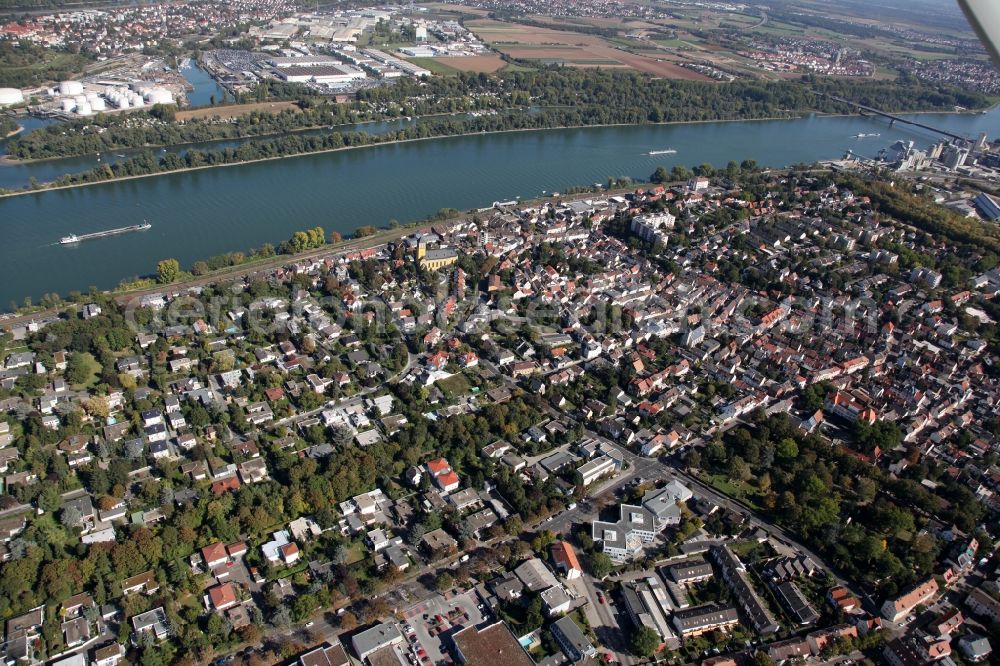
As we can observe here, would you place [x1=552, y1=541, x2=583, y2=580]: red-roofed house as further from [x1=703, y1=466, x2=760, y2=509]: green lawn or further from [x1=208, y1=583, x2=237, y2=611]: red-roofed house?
[x1=208, y1=583, x2=237, y2=611]: red-roofed house

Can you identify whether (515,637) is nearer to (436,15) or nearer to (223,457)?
(223,457)

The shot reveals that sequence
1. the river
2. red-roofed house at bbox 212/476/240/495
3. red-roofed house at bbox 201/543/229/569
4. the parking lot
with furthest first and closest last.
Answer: the river → red-roofed house at bbox 212/476/240/495 → red-roofed house at bbox 201/543/229/569 → the parking lot

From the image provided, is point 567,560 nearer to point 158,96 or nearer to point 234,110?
point 234,110

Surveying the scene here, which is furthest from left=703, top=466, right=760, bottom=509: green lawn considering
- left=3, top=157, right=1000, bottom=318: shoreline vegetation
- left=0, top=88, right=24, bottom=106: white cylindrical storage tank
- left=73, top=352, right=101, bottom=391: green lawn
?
left=0, top=88, right=24, bottom=106: white cylindrical storage tank

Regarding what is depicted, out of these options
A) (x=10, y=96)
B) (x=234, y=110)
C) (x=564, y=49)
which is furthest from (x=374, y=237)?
(x=564, y=49)

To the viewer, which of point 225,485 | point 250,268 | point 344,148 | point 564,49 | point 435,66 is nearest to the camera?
point 225,485

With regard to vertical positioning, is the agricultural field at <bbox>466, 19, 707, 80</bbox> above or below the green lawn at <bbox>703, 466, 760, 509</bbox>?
above

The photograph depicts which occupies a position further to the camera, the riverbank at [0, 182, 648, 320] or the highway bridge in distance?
the highway bridge in distance
